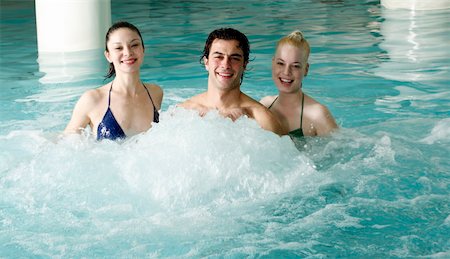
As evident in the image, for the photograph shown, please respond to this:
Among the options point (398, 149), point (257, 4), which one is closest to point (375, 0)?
point (257, 4)

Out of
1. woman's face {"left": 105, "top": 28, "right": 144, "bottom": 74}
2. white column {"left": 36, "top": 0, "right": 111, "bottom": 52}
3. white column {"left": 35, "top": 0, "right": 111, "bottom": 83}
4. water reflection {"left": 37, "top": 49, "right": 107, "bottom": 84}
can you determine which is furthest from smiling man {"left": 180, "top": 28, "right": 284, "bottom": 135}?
white column {"left": 36, "top": 0, "right": 111, "bottom": 52}

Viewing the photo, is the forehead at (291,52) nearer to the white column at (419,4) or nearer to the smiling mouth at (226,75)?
the smiling mouth at (226,75)

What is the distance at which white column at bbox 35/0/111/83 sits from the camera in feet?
33.7

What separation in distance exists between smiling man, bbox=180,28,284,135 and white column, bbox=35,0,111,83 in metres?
5.53

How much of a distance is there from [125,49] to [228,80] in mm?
917

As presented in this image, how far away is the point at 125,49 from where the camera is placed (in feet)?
16.6

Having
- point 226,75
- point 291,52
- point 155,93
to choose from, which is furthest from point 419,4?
point 226,75

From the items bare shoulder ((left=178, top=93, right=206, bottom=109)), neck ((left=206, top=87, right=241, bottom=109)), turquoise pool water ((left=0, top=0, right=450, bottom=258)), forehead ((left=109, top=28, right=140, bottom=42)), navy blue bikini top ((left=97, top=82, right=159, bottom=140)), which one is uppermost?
forehead ((left=109, top=28, right=140, bottom=42))

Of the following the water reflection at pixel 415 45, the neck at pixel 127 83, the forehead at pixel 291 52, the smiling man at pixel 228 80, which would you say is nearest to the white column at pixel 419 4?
the water reflection at pixel 415 45

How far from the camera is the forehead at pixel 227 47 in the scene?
14.9 feet

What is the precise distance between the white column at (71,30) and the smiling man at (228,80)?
18.1ft

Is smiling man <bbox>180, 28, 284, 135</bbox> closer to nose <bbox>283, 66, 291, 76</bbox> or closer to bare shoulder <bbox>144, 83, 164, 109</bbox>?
nose <bbox>283, 66, 291, 76</bbox>

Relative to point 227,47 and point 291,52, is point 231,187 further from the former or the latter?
point 291,52

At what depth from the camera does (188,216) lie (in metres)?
4.26
